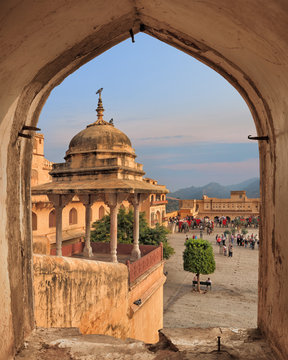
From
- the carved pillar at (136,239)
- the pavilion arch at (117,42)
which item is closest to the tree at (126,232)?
the carved pillar at (136,239)

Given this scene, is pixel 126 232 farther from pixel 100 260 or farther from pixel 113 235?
pixel 113 235

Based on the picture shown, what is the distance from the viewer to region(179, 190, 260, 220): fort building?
45.3 m

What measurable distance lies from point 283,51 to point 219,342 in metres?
2.37

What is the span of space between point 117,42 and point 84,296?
Result: 3.95 m

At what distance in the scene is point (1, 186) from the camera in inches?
100

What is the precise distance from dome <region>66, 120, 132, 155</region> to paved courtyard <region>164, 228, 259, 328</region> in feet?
25.2

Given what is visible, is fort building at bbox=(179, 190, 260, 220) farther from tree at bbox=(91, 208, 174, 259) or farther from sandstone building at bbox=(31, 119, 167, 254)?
tree at bbox=(91, 208, 174, 259)

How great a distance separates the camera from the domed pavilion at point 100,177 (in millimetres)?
10055

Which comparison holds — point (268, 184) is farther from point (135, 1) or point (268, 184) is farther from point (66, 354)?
point (66, 354)

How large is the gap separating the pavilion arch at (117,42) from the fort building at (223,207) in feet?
140

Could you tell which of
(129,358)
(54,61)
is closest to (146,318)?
(129,358)

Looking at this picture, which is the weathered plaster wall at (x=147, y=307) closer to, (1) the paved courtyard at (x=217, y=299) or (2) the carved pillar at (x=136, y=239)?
(2) the carved pillar at (x=136, y=239)

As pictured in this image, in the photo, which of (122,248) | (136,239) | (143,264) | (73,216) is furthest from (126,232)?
(143,264)

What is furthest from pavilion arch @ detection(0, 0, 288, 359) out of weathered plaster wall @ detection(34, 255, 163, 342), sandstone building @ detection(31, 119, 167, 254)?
sandstone building @ detection(31, 119, 167, 254)
